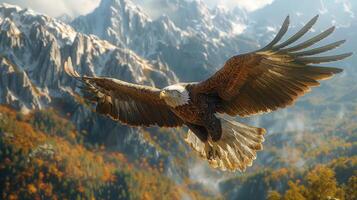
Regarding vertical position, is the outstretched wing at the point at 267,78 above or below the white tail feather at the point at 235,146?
above

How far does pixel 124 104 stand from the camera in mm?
10523

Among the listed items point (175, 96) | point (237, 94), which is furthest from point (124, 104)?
point (237, 94)

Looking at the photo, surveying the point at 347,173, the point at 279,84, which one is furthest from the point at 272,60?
the point at 347,173

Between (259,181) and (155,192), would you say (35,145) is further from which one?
(259,181)

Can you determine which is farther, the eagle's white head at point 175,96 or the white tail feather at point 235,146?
the white tail feather at point 235,146

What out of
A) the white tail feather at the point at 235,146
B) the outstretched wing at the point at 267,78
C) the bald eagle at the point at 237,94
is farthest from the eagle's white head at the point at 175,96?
the white tail feather at the point at 235,146

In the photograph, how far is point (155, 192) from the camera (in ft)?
609

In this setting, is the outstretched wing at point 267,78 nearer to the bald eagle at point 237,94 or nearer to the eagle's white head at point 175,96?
the bald eagle at point 237,94

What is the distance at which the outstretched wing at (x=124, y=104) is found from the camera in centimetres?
1006

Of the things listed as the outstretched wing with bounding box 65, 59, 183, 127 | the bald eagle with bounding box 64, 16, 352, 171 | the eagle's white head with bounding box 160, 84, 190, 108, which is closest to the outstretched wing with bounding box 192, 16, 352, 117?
the bald eagle with bounding box 64, 16, 352, 171

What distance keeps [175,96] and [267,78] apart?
1.54m

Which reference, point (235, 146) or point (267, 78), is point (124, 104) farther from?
point (267, 78)

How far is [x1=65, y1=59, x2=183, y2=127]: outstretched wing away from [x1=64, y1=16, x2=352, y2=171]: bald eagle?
26mm

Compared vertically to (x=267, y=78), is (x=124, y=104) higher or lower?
lower
